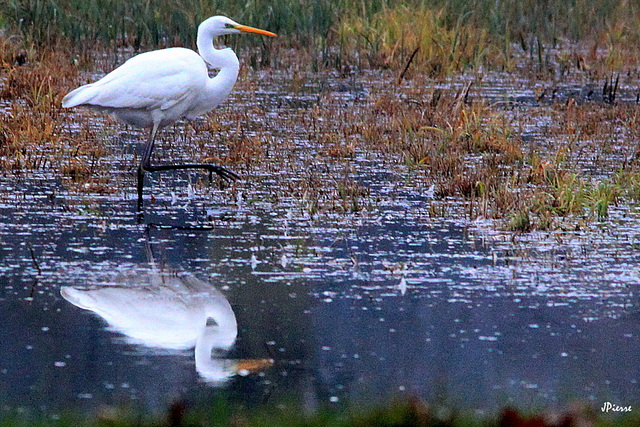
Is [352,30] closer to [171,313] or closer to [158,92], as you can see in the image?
[158,92]

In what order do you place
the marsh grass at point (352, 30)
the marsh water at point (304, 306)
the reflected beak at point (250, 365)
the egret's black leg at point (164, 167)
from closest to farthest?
the marsh water at point (304, 306) → the reflected beak at point (250, 365) → the egret's black leg at point (164, 167) → the marsh grass at point (352, 30)

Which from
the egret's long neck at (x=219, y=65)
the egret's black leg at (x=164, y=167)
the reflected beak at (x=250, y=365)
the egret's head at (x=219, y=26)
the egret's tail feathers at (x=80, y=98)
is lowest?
the reflected beak at (x=250, y=365)

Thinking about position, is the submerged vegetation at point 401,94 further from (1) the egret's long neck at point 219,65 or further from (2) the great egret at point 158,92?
(1) the egret's long neck at point 219,65

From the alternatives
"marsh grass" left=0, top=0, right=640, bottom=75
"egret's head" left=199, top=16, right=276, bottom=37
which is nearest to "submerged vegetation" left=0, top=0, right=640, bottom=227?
"marsh grass" left=0, top=0, right=640, bottom=75

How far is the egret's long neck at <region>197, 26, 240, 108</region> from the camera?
8.61 m

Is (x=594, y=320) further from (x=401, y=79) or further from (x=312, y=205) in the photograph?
(x=401, y=79)

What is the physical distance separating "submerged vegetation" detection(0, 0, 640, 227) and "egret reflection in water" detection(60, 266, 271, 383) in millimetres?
1892

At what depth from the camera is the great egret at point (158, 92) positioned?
8297mm

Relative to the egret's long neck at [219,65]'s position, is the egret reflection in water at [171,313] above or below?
below

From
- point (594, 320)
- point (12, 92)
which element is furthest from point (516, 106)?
point (594, 320)

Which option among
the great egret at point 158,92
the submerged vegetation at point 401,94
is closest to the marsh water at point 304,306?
the submerged vegetation at point 401,94

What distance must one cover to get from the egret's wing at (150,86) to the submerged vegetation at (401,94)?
0.54 metres

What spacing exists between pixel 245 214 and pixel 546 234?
1.81 m

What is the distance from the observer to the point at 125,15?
624 inches
